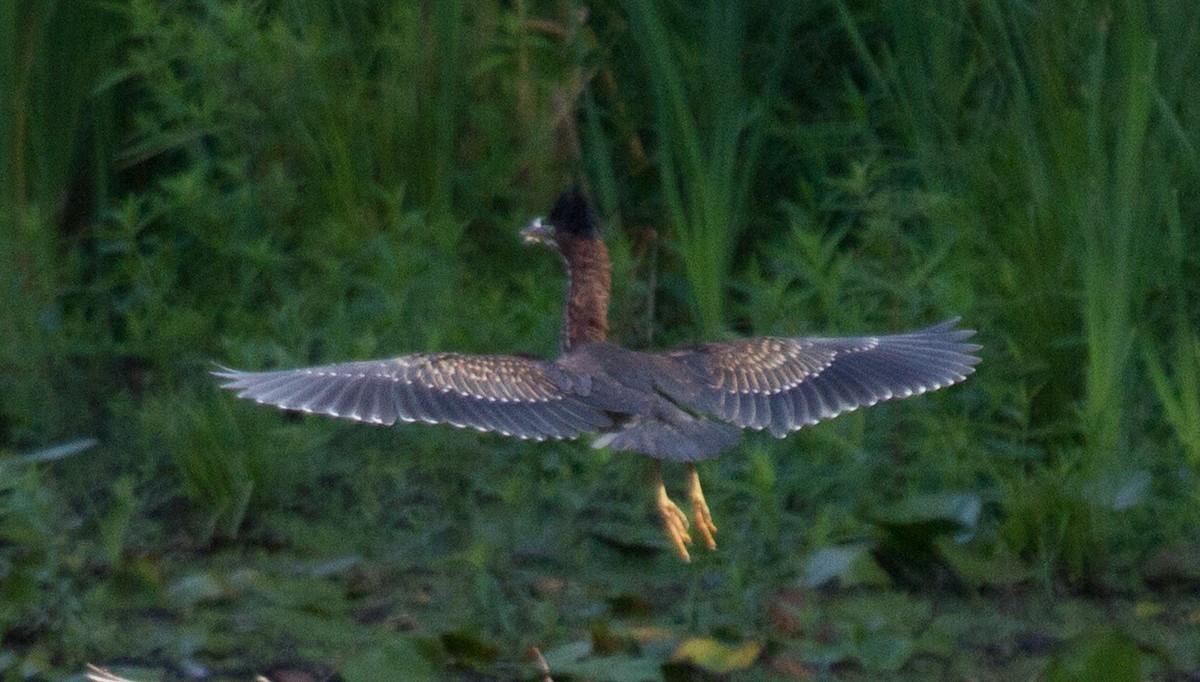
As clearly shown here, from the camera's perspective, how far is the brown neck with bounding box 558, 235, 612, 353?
417 cm

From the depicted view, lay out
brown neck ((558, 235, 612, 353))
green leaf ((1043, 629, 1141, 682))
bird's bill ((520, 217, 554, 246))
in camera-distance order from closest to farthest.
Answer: green leaf ((1043, 629, 1141, 682)) < brown neck ((558, 235, 612, 353)) < bird's bill ((520, 217, 554, 246))

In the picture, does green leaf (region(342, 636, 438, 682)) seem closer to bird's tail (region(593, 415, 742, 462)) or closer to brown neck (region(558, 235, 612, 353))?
bird's tail (region(593, 415, 742, 462))

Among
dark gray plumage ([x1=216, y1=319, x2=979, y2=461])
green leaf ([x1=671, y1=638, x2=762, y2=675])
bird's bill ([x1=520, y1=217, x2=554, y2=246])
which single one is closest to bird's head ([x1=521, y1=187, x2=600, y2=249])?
bird's bill ([x1=520, y1=217, x2=554, y2=246])

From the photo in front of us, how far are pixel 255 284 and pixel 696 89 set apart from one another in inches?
53.3

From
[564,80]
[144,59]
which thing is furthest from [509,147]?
[144,59]

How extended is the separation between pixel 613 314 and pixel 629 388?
1348mm

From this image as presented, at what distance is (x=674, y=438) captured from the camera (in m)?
3.50

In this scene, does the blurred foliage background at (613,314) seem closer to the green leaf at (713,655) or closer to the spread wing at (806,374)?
the green leaf at (713,655)

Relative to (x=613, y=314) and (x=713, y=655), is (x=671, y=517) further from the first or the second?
(x=613, y=314)

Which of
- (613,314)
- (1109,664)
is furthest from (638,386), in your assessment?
(613,314)

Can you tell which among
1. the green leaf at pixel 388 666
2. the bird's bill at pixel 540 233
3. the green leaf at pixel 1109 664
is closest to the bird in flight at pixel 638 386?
the bird's bill at pixel 540 233

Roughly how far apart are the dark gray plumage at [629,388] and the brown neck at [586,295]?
12 cm

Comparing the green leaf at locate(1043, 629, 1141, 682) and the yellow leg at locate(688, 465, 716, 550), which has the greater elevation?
the yellow leg at locate(688, 465, 716, 550)

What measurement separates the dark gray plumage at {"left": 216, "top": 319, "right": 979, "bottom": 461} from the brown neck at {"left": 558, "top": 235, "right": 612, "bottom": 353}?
4.8 inches
